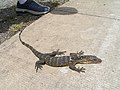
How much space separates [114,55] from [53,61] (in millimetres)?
879

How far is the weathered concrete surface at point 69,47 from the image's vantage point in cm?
326

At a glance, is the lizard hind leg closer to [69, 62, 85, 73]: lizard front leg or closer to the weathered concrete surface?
the weathered concrete surface

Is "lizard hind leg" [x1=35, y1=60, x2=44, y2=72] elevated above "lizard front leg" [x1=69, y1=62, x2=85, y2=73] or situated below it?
below

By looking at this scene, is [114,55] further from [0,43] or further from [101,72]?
[0,43]

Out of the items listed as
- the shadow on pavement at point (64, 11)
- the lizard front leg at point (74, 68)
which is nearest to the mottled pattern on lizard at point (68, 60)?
the lizard front leg at point (74, 68)

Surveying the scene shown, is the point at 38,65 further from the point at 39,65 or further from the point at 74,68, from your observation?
the point at 74,68

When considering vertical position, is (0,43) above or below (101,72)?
below

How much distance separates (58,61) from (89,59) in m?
0.43

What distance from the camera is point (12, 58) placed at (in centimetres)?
390

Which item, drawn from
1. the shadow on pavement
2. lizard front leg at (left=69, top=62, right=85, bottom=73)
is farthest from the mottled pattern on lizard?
the shadow on pavement

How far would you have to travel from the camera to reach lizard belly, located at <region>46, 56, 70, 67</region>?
3.60 meters

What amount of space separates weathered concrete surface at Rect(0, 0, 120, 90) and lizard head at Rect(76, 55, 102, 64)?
0.23ft

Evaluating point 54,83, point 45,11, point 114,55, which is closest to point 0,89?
point 54,83

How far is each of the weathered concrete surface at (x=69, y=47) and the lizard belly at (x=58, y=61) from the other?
70 mm
